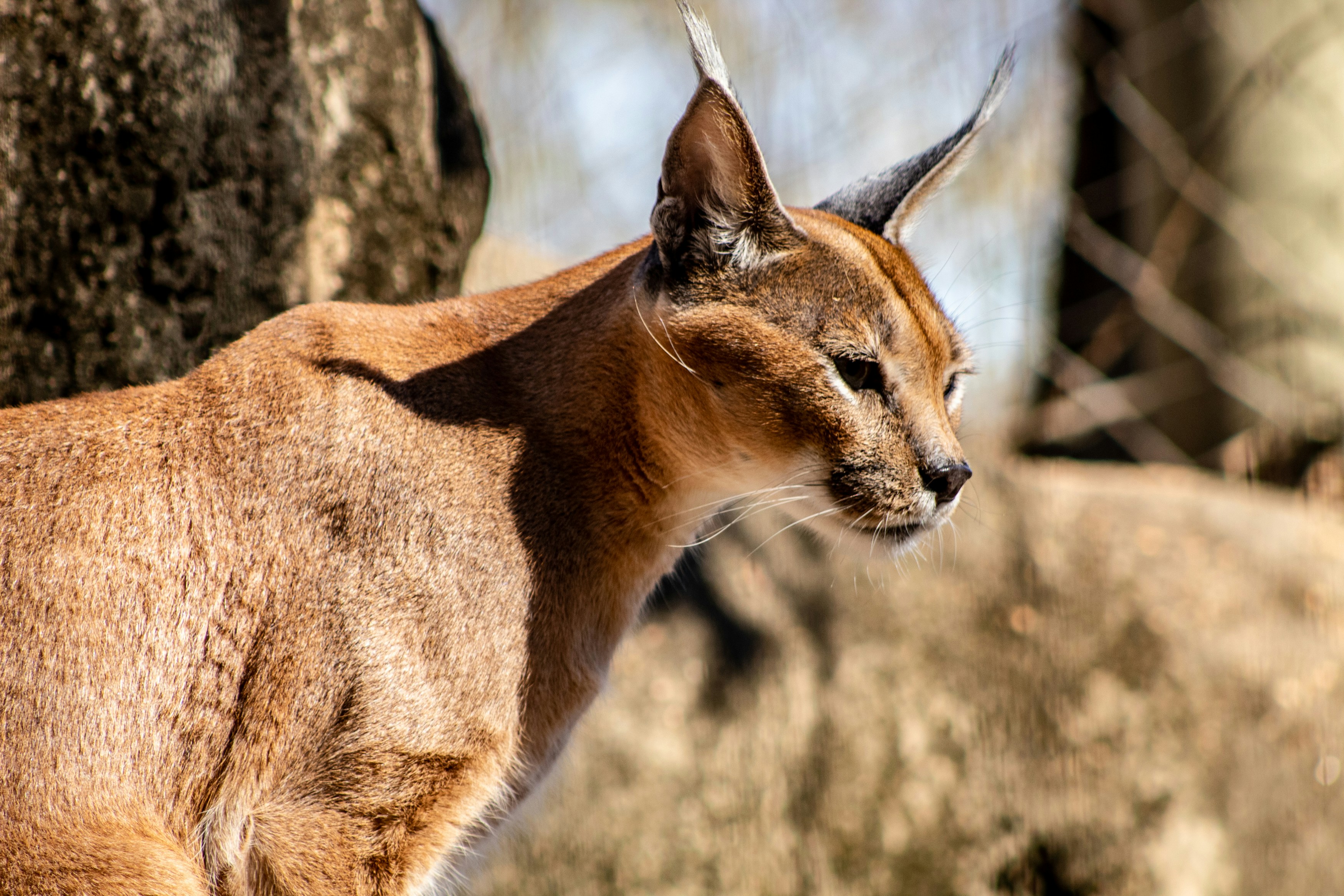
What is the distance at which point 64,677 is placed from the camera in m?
2.59

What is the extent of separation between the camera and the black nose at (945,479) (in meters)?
3.18

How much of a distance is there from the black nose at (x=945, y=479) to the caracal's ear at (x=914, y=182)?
1040 mm

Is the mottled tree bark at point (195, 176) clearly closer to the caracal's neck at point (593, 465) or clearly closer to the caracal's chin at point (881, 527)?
the caracal's neck at point (593, 465)

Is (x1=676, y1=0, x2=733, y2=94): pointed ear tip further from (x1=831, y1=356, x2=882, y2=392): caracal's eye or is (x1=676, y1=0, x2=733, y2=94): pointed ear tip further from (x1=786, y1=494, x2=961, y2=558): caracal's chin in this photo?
(x1=786, y1=494, x2=961, y2=558): caracal's chin

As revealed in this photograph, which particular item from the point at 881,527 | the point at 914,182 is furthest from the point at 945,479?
the point at 914,182

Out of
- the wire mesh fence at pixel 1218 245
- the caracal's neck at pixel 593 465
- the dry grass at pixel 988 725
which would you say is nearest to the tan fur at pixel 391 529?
the caracal's neck at pixel 593 465

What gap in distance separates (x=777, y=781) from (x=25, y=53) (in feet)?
13.6

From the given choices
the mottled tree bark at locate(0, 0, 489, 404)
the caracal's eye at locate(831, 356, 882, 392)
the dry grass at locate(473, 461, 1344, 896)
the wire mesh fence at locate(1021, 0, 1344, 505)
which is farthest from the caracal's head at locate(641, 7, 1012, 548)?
the wire mesh fence at locate(1021, 0, 1344, 505)

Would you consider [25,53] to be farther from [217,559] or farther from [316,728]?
[316,728]

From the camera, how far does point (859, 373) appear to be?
3234mm

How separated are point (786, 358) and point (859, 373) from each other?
9.2 inches

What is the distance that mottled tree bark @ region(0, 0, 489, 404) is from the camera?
11.1ft

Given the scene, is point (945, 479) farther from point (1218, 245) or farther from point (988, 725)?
point (1218, 245)

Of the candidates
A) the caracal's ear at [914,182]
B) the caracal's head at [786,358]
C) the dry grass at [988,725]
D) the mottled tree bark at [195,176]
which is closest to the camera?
the caracal's head at [786,358]
